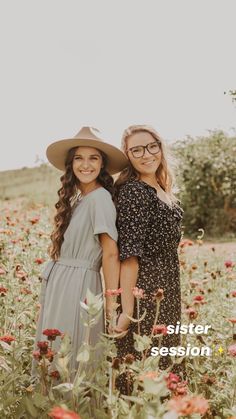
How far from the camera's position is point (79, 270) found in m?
2.74

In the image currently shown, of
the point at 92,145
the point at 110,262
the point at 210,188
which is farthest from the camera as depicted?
the point at 210,188

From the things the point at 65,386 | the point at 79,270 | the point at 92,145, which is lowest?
the point at 65,386

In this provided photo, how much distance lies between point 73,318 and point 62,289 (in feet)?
0.47

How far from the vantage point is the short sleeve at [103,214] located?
2.62m

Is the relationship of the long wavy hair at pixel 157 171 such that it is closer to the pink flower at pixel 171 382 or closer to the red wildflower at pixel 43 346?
the red wildflower at pixel 43 346

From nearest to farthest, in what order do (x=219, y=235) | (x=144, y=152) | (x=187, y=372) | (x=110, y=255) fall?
(x=110, y=255) → (x=144, y=152) → (x=187, y=372) → (x=219, y=235)

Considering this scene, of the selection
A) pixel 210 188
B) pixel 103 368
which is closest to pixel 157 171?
pixel 103 368

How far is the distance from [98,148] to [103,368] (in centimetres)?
107

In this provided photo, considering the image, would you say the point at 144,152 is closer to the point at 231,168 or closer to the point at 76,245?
the point at 76,245

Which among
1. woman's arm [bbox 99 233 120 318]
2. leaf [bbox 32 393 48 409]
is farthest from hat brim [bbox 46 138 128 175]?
leaf [bbox 32 393 48 409]

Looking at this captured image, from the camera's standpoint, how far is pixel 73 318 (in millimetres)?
2727

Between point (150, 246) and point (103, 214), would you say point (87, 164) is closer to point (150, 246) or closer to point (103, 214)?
point (103, 214)

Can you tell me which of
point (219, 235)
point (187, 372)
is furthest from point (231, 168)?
point (187, 372)

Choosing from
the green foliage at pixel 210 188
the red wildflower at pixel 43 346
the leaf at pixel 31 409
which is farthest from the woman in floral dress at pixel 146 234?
the green foliage at pixel 210 188
